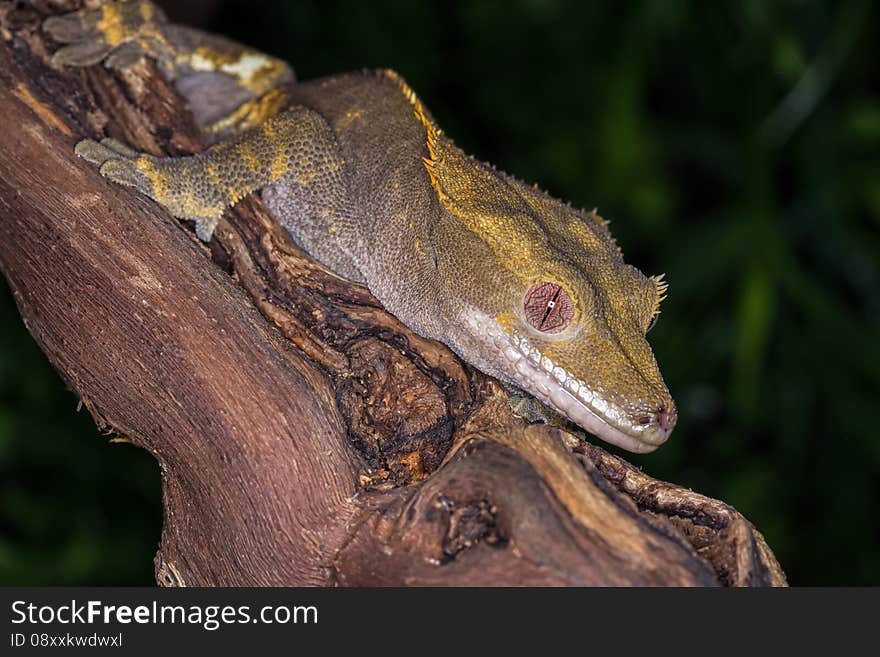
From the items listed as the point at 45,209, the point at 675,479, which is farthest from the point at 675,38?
the point at 45,209

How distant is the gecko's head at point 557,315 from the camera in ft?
15.5

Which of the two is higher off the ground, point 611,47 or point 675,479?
point 611,47

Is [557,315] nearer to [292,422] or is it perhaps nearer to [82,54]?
[292,422]

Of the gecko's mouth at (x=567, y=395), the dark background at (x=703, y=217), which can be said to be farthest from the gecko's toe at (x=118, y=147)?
the dark background at (x=703, y=217)

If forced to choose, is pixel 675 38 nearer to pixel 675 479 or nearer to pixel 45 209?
pixel 675 479

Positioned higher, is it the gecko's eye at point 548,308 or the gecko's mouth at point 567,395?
the gecko's eye at point 548,308

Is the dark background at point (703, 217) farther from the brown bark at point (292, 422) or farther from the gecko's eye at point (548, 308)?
the brown bark at point (292, 422)

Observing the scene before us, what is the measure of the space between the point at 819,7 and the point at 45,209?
762 cm

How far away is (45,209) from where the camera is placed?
467 cm

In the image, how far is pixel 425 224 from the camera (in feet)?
18.0

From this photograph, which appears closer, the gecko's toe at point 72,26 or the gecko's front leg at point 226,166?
the gecko's front leg at point 226,166

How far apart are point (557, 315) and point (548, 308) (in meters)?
0.06

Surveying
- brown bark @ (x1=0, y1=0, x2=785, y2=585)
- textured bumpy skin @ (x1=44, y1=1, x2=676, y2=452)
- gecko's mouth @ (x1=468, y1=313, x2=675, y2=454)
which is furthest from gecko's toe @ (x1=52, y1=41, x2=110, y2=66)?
gecko's mouth @ (x1=468, y1=313, x2=675, y2=454)

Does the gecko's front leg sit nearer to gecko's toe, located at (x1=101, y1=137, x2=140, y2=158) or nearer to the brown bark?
gecko's toe, located at (x1=101, y1=137, x2=140, y2=158)
